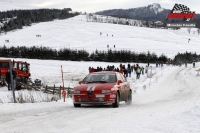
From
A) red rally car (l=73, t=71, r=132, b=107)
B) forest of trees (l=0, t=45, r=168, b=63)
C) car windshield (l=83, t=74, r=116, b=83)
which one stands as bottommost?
forest of trees (l=0, t=45, r=168, b=63)

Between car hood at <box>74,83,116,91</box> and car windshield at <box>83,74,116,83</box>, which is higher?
car windshield at <box>83,74,116,83</box>

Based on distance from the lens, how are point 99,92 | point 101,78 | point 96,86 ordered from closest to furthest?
1. point 99,92
2. point 96,86
3. point 101,78

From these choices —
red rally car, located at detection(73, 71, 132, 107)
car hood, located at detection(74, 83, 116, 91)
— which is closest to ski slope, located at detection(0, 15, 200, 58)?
red rally car, located at detection(73, 71, 132, 107)

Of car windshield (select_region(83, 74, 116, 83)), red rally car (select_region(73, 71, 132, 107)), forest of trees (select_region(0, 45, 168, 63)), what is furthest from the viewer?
forest of trees (select_region(0, 45, 168, 63))

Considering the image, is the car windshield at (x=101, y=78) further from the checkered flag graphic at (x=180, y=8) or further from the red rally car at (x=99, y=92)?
the checkered flag graphic at (x=180, y=8)

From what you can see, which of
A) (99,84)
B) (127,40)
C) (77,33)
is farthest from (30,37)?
(99,84)

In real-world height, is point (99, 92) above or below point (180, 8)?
below

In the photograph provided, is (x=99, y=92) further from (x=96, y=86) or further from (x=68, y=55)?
(x=68, y=55)

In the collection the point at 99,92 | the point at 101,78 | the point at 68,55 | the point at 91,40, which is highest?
the point at 101,78

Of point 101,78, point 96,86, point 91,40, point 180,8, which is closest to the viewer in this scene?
point 96,86

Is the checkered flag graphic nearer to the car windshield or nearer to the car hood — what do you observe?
the car windshield

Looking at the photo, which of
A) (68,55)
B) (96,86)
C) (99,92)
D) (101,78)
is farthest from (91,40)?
(99,92)

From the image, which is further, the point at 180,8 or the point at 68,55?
the point at 68,55

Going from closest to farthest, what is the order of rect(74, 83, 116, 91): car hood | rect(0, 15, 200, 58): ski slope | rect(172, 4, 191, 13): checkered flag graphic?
rect(74, 83, 116, 91): car hood < rect(172, 4, 191, 13): checkered flag graphic < rect(0, 15, 200, 58): ski slope
